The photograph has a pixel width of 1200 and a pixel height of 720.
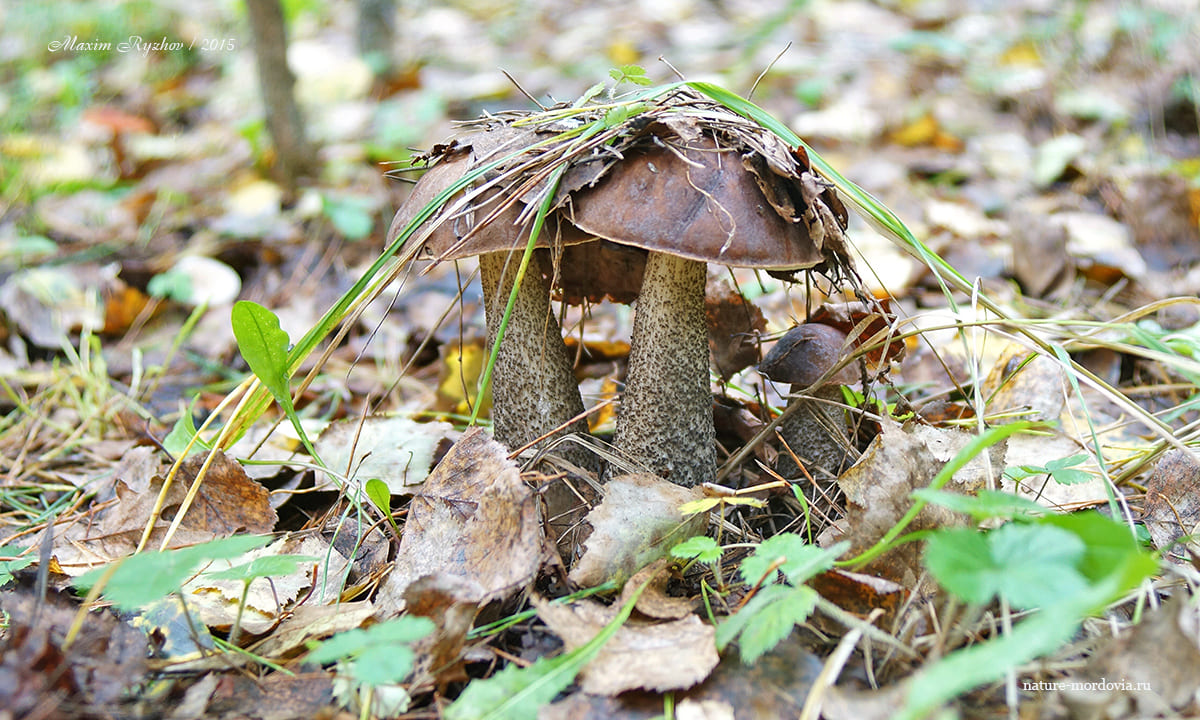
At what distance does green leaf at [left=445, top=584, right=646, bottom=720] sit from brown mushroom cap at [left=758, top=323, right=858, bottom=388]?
0.86 metres

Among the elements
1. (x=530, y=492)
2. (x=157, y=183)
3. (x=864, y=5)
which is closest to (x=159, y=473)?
(x=530, y=492)

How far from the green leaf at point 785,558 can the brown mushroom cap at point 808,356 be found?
A: 0.57 m

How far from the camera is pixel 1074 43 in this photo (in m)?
5.54

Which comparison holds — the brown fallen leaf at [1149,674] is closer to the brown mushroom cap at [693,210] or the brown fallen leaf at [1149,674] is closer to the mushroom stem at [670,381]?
the brown mushroom cap at [693,210]

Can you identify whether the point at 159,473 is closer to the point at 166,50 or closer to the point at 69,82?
the point at 69,82

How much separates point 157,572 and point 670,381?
110 cm

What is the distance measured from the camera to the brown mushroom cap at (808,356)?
1.79 m

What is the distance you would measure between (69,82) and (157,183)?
1.87 m

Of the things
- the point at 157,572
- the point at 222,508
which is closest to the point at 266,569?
the point at 157,572

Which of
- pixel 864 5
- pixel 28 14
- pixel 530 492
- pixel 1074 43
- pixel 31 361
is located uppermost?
pixel 28 14

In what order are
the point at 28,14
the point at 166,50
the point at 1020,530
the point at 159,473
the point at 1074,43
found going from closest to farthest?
the point at 1020,530 → the point at 159,473 → the point at 1074,43 → the point at 166,50 → the point at 28,14

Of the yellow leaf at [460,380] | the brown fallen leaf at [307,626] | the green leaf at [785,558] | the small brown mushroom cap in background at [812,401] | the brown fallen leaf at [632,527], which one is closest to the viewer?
the green leaf at [785,558]

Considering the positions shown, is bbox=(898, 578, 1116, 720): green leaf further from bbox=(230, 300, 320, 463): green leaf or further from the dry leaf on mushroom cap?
bbox=(230, 300, 320, 463): green leaf

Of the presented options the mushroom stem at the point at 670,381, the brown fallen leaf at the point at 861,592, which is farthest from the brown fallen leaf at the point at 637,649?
the mushroom stem at the point at 670,381
